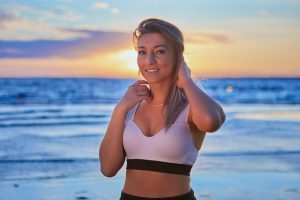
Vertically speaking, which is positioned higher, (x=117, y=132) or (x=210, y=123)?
(x=210, y=123)

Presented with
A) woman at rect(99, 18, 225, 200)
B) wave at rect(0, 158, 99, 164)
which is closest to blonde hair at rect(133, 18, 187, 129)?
woman at rect(99, 18, 225, 200)

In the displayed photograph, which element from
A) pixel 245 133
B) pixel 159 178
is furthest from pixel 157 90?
pixel 245 133

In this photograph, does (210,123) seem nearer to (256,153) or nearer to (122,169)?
(122,169)

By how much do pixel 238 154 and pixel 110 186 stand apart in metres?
4.13

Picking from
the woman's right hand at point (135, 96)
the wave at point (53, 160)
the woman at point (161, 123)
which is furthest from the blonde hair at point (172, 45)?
the wave at point (53, 160)

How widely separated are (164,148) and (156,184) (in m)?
0.26

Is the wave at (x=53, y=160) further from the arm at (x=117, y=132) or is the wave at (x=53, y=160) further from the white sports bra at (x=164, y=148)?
the white sports bra at (x=164, y=148)

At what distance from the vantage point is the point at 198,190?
25.9 ft

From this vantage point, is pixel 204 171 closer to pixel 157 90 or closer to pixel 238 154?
pixel 238 154

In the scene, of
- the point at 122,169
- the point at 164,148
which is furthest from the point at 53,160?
the point at 164,148

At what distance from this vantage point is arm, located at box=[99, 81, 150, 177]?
3.74 metres

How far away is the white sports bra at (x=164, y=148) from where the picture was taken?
359cm

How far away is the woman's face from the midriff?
0.63 m

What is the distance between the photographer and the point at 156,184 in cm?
364
